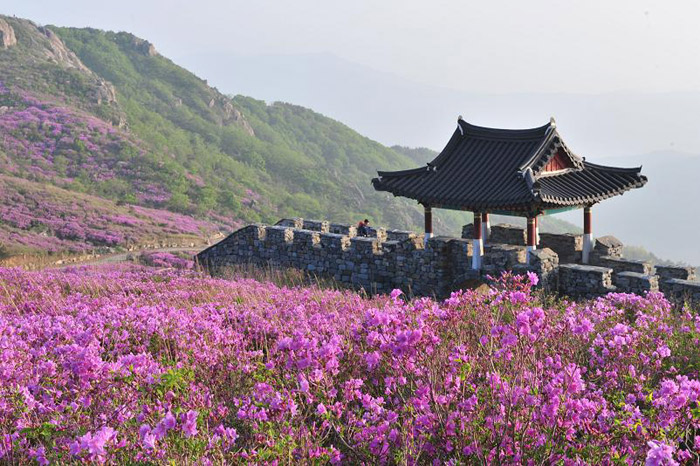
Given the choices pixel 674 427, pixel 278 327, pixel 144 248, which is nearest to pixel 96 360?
pixel 278 327

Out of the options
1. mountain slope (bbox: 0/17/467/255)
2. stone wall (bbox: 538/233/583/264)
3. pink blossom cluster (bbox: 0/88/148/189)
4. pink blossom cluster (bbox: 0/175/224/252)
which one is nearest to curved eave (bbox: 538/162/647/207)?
stone wall (bbox: 538/233/583/264)

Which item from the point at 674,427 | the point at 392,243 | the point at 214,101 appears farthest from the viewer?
the point at 214,101

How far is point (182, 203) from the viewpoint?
41.5 m

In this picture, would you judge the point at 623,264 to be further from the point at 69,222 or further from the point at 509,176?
the point at 69,222

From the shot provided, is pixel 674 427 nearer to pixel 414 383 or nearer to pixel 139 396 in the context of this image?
pixel 414 383

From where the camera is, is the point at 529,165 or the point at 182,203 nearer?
the point at 529,165

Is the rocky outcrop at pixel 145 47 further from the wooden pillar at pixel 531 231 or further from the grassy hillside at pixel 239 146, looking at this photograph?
the wooden pillar at pixel 531 231

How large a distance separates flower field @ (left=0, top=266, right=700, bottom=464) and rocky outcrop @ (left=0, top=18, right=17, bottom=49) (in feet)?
205

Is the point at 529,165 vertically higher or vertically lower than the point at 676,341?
higher

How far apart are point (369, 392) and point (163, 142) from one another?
5140cm

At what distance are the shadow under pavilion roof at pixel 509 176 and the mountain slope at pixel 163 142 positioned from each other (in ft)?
61.2

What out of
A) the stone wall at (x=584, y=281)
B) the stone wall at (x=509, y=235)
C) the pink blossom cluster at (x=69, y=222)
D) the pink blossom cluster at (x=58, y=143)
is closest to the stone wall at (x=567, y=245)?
the stone wall at (x=509, y=235)

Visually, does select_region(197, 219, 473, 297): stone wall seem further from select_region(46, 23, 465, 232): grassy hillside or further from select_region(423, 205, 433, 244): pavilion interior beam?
select_region(46, 23, 465, 232): grassy hillside

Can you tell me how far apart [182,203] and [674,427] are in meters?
39.8
